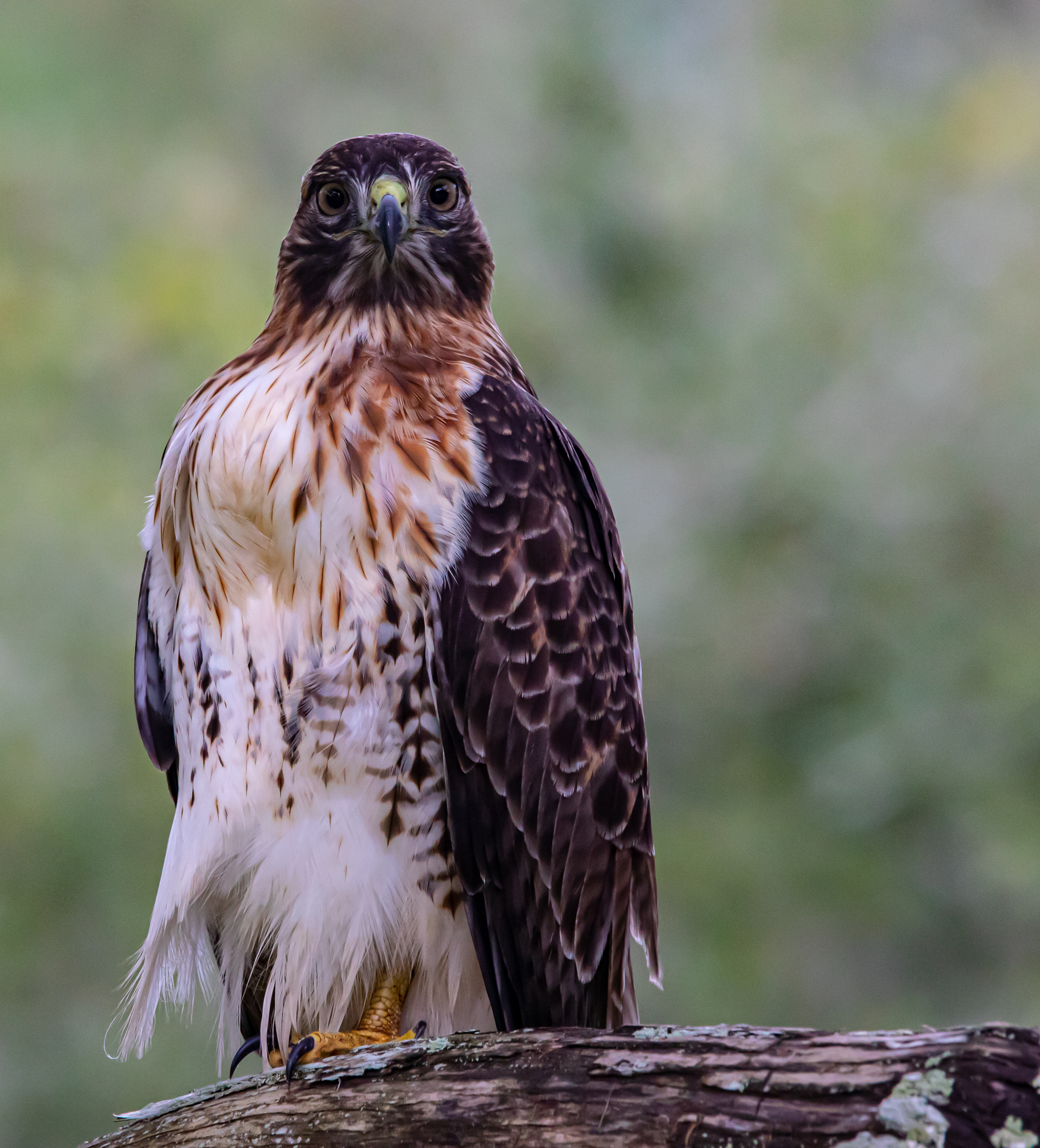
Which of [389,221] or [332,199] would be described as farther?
[332,199]

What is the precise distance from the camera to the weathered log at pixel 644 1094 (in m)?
2.06

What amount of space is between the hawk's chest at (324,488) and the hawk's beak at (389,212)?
1.02ft

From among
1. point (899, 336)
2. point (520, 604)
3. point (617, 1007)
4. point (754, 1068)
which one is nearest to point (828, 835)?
point (899, 336)

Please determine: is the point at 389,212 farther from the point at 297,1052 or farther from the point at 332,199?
the point at 297,1052

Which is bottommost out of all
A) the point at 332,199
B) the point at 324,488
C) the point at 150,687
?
the point at 150,687

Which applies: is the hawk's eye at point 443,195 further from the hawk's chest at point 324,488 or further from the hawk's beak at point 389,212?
the hawk's chest at point 324,488

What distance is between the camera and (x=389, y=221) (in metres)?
3.40

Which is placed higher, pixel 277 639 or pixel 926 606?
pixel 926 606

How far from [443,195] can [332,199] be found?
280mm

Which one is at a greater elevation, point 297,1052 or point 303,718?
point 303,718

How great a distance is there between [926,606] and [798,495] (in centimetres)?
71

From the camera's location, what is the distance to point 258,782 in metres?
3.03

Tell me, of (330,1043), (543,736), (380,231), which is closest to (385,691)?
(543,736)

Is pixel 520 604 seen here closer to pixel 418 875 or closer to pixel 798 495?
pixel 418 875
